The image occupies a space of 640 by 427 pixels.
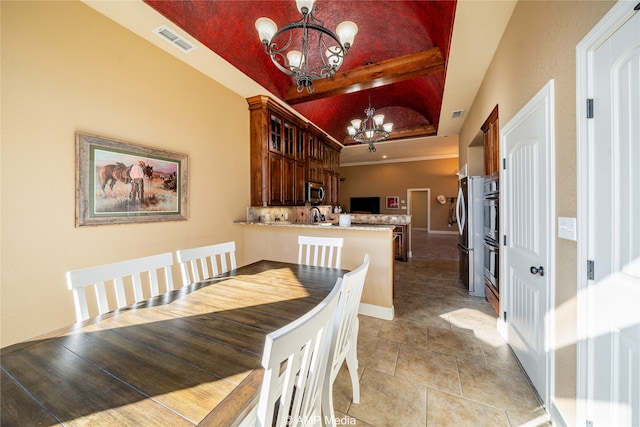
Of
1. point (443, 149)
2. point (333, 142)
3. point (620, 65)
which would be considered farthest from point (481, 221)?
point (443, 149)

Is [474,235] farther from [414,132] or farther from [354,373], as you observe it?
[414,132]

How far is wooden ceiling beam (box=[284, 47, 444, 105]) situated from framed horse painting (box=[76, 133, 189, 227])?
6.79ft

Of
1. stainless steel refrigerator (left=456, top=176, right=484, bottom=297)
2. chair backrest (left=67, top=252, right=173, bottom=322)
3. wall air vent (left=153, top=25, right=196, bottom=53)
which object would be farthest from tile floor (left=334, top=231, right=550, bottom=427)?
wall air vent (left=153, top=25, right=196, bottom=53)

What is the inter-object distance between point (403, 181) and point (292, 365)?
9.75 metres

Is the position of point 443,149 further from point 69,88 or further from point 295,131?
point 69,88

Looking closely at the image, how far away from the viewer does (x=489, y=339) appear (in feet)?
7.43

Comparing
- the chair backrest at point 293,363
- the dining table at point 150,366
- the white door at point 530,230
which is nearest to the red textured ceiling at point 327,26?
the white door at point 530,230

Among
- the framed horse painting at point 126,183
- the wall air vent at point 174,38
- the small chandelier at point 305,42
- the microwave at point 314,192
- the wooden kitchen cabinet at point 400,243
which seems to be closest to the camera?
the small chandelier at point 305,42

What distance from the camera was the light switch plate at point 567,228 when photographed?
1206 millimetres

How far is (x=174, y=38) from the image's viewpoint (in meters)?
2.32

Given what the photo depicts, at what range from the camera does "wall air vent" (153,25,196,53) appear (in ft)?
7.24

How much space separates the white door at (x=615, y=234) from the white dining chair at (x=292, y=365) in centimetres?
117

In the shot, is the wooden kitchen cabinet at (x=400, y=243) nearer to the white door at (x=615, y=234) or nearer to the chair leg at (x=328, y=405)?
the white door at (x=615, y=234)

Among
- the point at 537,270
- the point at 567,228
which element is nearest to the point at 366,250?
the point at 537,270
